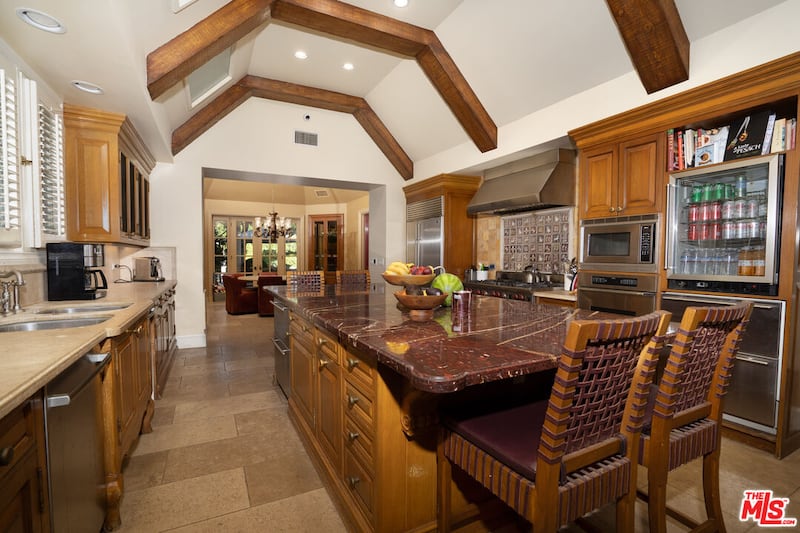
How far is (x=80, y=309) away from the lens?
2434mm

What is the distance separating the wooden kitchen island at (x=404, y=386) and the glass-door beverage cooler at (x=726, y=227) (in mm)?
1242

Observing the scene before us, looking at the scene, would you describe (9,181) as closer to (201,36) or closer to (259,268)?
(201,36)

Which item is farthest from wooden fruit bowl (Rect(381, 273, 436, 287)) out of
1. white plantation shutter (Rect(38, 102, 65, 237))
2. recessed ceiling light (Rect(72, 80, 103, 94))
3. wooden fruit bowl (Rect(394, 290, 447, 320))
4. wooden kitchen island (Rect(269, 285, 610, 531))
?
recessed ceiling light (Rect(72, 80, 103, 94))

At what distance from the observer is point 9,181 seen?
215 cm

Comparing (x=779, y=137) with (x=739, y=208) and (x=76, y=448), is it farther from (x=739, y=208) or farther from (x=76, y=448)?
(x=76, y=448)

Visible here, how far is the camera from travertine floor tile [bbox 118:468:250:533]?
1.78 meters

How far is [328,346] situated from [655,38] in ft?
9.97

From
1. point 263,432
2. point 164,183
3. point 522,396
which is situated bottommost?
point 263,432

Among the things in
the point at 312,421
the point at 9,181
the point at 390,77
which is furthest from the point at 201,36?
the point at 312,421

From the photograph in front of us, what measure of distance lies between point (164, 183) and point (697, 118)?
5643mm

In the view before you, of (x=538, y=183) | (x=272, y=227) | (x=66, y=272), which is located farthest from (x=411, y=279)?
(x=272, y=227)

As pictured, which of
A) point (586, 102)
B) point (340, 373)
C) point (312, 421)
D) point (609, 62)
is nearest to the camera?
point (340, 373)

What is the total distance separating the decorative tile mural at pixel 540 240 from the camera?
4.46m

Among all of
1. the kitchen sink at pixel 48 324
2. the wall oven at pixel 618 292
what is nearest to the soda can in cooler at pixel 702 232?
the wall oven at pixel 618 292
